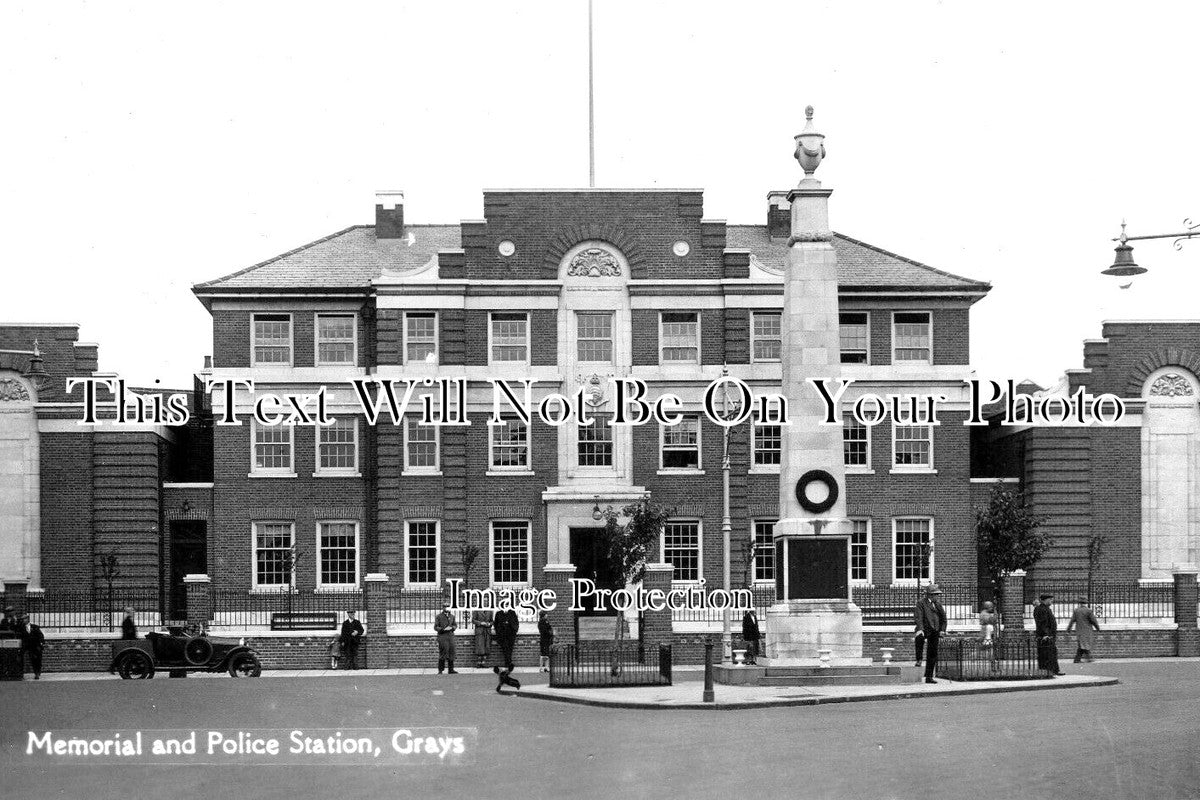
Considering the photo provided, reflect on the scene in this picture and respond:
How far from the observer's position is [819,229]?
33625 mm

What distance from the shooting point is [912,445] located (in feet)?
171

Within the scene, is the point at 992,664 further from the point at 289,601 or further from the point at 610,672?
the point at 289,601

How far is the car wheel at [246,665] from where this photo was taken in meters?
39.7

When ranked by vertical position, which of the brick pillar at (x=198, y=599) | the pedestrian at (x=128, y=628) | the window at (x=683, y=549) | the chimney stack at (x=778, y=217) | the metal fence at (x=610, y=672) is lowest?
the metal fence at (x=610, y=672)

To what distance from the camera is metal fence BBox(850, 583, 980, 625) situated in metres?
46.6

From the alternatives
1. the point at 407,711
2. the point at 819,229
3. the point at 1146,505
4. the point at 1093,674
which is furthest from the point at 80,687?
the point at 1146,505

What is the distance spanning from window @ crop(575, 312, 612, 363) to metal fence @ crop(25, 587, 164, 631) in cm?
1412

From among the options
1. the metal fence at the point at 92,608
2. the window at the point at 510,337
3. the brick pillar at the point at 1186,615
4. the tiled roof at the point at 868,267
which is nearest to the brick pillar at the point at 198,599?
the metal fence at the point at 92,608

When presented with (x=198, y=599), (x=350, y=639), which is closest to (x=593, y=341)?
(x=350, y=639)

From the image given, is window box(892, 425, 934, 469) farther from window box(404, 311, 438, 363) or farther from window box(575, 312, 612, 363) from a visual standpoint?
window box(404, 311, 438, 363)

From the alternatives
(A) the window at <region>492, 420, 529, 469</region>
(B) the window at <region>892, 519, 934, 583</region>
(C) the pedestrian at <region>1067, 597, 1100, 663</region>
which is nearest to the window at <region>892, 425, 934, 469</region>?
Result: (B) the window at <region>892, 519, 934, 583</region>

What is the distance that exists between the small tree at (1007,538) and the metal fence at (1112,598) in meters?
1.82

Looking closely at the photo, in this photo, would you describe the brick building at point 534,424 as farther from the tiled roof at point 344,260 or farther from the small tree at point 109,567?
the small tree at point 109,567

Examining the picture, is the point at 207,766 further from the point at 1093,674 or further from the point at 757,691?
the point at 1093,674
